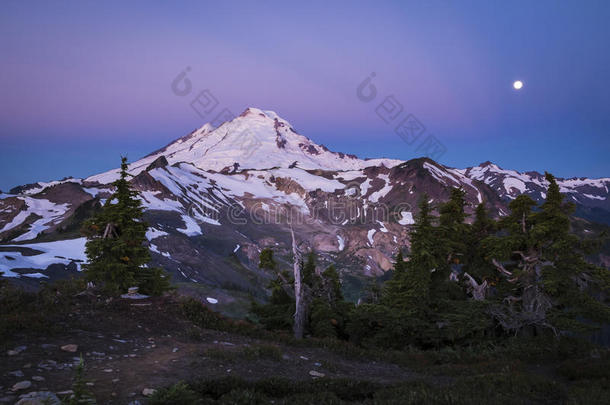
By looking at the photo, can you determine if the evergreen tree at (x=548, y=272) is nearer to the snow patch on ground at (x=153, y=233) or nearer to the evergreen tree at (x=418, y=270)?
the evergreen tree at (x=418, y=270)

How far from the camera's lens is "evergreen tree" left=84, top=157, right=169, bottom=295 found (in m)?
20.8

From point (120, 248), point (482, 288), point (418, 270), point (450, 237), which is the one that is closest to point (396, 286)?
point (418, 270)

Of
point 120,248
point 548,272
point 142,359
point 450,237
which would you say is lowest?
point 142,359

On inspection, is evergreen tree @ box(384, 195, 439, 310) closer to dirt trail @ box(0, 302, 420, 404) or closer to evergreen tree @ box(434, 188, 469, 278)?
evergreen tree @ box(434, 188, 469, 278)

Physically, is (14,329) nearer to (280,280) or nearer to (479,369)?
(479,369)

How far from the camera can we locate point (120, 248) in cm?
2097

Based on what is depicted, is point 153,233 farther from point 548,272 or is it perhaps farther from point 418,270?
point 548,272

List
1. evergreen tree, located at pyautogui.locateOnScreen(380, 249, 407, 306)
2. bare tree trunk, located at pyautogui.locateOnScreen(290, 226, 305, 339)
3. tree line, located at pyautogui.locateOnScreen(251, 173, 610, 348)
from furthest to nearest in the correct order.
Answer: bare tree trunk, located at pyautogui.locateOnScreen(290, 226, 305, 339)
evergreen tree, located at pyautogui.locateOnScreen(380, 249, 407, 306)
tree line, located at pyautogui.locateOnScreen(251, 173, 610, 348)

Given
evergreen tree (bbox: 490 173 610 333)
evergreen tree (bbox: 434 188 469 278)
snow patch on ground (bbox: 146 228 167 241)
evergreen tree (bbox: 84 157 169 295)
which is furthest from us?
snow patch on ground (bbox: 146 228 167 241)

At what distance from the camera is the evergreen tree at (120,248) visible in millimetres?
20844

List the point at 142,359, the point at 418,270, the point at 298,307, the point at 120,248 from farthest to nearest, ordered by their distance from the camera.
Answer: the point at 298,307
the point at 418,270
the point at 120,248
the point at 142,359

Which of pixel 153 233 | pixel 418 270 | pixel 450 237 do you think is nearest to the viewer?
pixel 418 270

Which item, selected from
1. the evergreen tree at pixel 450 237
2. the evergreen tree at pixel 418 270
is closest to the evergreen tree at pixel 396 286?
the evergreen tree at pixel 418 270

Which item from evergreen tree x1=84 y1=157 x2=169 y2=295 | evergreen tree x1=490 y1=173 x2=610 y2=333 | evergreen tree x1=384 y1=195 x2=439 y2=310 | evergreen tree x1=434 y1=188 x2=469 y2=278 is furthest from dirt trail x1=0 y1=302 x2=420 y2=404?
evergreen tree x1=434 y1=188 x2=469 y2=278
